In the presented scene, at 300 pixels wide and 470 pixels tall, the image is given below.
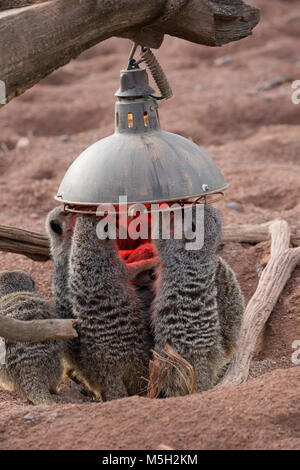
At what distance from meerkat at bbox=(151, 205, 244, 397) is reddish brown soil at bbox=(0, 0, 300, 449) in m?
0.40

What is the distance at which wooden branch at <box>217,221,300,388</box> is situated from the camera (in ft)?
11.6

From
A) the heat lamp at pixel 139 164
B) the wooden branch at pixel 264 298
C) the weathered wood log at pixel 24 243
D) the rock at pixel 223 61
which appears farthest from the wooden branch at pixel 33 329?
the rock at pixel 223 61

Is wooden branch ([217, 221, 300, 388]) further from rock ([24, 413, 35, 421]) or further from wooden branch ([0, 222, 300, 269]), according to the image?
wooden branch ([0, 222, 300, 269])

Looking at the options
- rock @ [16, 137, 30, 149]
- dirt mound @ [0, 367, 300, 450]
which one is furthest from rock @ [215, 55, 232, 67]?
dirt mound @ [0, 367, 300, 450]

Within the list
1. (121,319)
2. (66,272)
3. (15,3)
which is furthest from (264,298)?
(15,3)

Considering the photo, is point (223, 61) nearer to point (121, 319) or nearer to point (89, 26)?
point (121, 319)

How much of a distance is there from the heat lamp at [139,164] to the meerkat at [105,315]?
27 centimetres

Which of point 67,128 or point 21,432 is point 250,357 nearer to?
point 21,432

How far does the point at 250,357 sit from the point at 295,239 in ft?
5.15

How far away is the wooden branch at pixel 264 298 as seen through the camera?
3.53m

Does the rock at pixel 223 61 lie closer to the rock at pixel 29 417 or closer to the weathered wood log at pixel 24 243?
the weathered wood log at pixel 24 243

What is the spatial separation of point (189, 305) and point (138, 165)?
0.85 metres

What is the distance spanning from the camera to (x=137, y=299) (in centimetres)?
336
